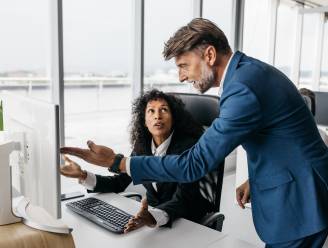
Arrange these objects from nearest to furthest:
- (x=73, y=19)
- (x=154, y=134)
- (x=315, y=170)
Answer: (x=315, y=170) < (x=154, y=134) < (x=73, y=19)

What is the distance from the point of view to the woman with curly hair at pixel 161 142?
1.64 metres

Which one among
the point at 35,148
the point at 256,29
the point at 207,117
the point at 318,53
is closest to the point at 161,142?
the point at 207,117

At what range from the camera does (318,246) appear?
129cm

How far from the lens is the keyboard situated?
139 cm

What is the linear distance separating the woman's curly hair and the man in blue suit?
0.53 m

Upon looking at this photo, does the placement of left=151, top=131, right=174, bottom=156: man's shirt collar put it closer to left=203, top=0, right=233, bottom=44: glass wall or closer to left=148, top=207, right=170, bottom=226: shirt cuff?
left=148, top=207, right=170, bottom=226: shirt cuff

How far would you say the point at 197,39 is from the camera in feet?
4.03

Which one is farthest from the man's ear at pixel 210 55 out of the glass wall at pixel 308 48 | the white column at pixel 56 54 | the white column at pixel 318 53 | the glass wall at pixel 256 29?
the white column at pixel 318 53

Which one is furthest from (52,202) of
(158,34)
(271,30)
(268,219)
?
(271,30)

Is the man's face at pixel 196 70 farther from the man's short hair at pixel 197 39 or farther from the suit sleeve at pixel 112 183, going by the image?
the suit sleeve at pixel 112 183

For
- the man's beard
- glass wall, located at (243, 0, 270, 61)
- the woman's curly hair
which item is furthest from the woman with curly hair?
glass wall, located at (243, 0, 270, 61)

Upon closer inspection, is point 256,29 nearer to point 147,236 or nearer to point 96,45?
point 96,45

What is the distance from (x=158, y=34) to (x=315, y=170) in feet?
7.11

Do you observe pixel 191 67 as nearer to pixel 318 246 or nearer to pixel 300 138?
pixel 300 138
